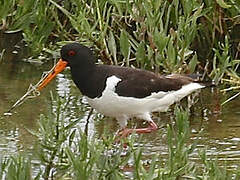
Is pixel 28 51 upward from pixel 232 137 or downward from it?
upward

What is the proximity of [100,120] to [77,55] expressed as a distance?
0.82m

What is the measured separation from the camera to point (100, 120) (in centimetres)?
777

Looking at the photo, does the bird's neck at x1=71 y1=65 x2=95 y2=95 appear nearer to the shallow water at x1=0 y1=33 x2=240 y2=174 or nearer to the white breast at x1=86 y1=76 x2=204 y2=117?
the white breast at x1=86 y1=76 x2=204 y2=117

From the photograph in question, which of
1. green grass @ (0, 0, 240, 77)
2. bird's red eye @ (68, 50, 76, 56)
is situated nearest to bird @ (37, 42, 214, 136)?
bird's red eye @ (68, 50, 76, 56)

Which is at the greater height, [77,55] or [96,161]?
[77,55]

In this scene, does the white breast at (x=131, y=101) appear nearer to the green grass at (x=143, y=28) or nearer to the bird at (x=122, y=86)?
the bird at (x=122, y=86)

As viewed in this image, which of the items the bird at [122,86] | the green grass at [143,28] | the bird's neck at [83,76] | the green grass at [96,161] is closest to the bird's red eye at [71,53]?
the bird at [122,86]

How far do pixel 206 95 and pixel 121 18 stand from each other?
1.05m

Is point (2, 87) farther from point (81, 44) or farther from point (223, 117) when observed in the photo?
point (223, 117)

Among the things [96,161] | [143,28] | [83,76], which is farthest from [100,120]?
[96,161]

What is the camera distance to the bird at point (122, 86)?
22.7 feet

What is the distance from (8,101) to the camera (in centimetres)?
816

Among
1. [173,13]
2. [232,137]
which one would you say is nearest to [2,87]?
[173,13]

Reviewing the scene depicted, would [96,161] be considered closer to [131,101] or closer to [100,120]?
[131,101]
